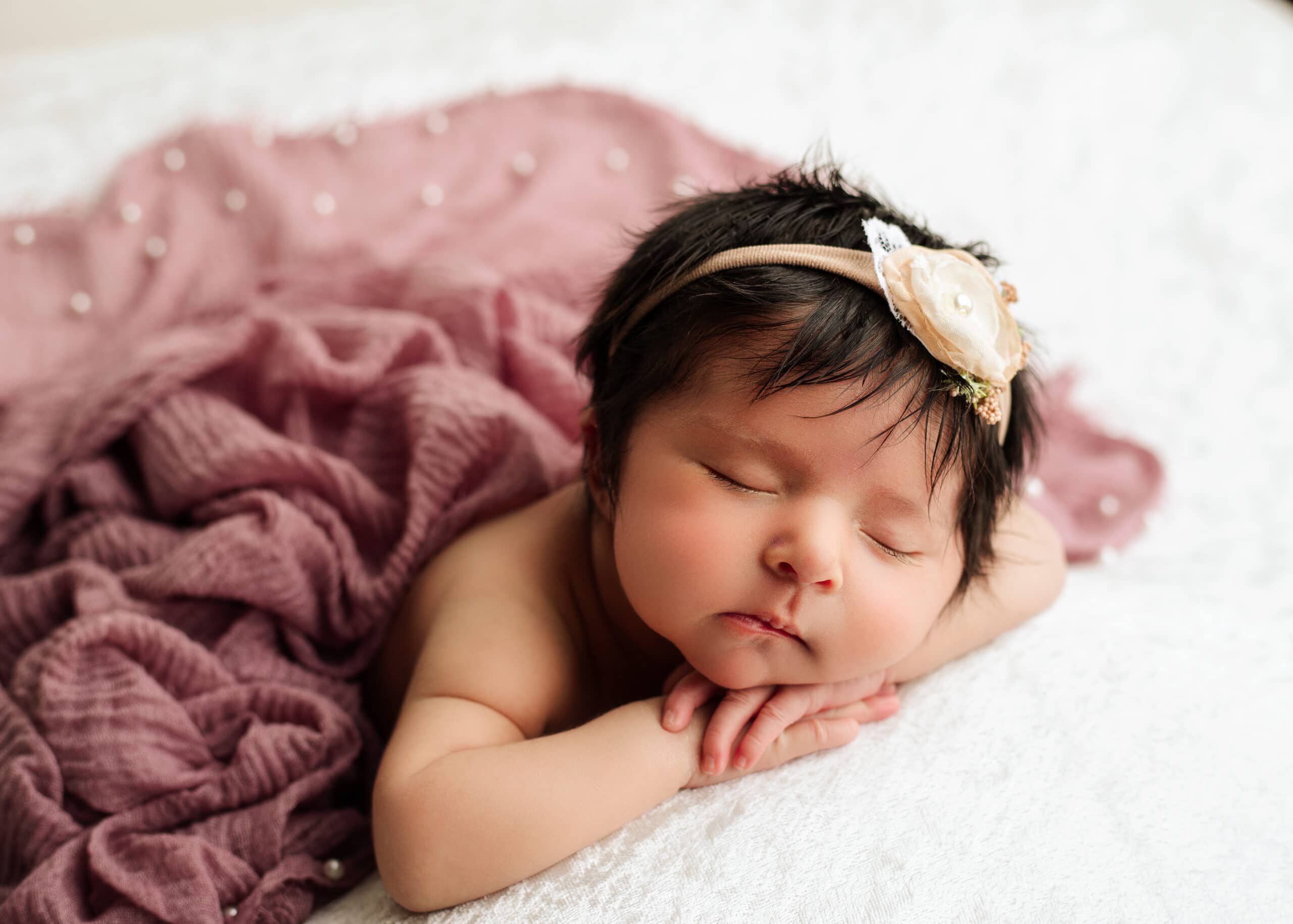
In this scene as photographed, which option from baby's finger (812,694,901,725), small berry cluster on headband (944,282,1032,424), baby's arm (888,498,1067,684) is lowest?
baby's finger (812,694,901,725)

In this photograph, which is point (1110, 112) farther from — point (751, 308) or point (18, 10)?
point (18, 10)

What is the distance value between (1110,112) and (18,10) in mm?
1961

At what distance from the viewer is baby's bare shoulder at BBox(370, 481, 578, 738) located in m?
0.82

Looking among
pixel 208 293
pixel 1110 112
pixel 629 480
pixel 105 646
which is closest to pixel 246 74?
pixel 208 293

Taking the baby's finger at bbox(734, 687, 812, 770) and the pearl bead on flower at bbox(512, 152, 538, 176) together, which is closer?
the baby's finger at bbox(734, 687, 812, 770)

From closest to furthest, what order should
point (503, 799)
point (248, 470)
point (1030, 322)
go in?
point (503, 799)
point (248, 470)
point (1030, 322)

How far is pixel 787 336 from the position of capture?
74 centimetres

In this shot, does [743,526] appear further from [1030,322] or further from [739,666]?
[1030,322]

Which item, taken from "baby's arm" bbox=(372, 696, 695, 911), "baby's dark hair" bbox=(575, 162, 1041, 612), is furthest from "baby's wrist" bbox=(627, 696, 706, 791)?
"baby's dark hair" bbox=(575, 162, 1041, 612)

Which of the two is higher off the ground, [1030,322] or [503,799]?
[1030,322]

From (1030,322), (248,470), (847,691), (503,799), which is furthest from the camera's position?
(1030,322)

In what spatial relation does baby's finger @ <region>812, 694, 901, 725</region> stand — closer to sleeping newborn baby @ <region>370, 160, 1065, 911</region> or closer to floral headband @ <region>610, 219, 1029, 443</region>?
sleeping newborn baby @ <region>370, 160, 1065, 911</region>

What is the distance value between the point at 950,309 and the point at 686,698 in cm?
33

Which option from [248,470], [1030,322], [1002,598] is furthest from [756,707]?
[1030,322]
